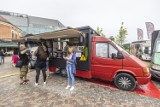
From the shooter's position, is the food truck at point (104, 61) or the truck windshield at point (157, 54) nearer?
the food truck at point (104, 61)

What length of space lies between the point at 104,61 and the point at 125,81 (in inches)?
48.2

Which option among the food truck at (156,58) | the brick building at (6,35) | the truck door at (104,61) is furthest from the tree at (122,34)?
the brick building at (6,35)

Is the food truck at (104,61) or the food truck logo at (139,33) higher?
the food truck logo at (139,33)

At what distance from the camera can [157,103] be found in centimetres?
471

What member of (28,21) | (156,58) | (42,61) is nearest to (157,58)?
(156,58)

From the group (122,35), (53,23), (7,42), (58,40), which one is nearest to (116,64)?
(58,40)

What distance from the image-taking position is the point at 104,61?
6414 millimetres

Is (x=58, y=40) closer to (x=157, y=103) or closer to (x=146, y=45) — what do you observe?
(x=157, y=103)

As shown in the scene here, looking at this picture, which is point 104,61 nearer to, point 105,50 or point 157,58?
point 105,50

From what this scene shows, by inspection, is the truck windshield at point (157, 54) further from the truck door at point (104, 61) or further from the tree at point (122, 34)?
the tree at point (122, 34)

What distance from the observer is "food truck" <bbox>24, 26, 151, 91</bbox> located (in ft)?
19.1

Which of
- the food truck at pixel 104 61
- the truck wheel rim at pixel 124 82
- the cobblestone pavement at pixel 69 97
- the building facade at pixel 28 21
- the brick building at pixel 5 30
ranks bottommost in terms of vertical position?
the cobblestone pavement at pixel 69 97

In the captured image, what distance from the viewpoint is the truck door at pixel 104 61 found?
6.19m

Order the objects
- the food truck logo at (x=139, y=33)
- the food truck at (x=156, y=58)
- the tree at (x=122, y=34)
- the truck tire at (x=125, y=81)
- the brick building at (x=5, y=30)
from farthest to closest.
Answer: the brick building at (x=5, y=30)
the tree at (x=122, y=34)
the food truck logo at (x=139, y=33)
the food truck at (x=156, y=58)
the truck tire at (x=125, y=81)
